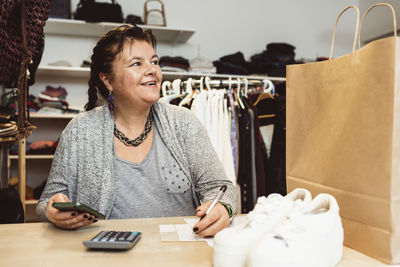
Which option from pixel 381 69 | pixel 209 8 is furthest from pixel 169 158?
pixel 209 8

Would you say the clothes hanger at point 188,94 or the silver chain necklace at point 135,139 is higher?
the clothes hanger at point 188,94

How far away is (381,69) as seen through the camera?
652 mm

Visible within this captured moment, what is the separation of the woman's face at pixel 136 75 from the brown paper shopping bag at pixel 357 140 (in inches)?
27.7

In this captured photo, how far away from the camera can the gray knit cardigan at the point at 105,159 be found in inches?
50.7

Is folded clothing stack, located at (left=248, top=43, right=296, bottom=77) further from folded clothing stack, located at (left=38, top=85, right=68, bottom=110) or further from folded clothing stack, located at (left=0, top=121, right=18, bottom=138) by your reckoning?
folded clothing stack, located at (left=0, top=121, right=18, bottom=138)

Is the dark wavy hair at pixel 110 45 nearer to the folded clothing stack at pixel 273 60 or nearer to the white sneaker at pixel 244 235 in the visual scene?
the white sneaker at pixel 244 235

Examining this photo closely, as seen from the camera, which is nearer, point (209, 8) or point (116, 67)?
point (116, 67)

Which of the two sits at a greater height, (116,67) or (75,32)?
(75,32)

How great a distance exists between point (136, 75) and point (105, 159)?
1.18 ft

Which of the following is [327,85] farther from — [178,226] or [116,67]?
[116,67]

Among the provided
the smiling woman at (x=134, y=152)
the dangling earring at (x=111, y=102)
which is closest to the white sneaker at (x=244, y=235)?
the smiling woman at (x=134, y=152)

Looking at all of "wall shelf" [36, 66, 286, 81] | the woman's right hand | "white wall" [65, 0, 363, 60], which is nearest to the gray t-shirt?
the woman's right hand

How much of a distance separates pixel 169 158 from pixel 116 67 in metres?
0.44

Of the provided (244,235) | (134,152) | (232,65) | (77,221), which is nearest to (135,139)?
(134,152)
